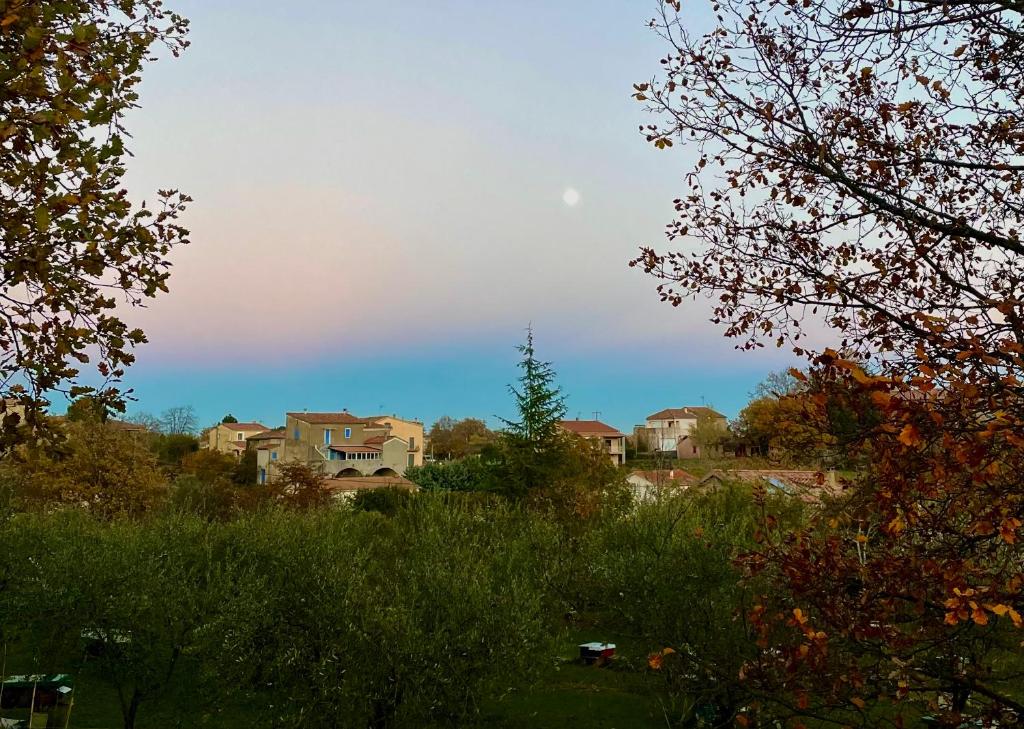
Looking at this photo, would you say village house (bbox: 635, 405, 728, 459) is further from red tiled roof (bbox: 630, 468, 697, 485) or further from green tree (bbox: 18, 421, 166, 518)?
green tree (bbox: 18, 421, 166, 518)

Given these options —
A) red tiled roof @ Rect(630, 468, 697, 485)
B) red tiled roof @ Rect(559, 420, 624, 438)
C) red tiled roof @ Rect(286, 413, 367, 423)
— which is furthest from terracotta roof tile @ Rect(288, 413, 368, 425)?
red tiled roof @ Rect(630, 468, 697, 485)

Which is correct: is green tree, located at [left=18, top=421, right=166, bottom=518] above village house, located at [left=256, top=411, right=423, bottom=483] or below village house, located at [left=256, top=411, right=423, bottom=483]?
below

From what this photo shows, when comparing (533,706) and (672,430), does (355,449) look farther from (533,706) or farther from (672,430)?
(533,706)

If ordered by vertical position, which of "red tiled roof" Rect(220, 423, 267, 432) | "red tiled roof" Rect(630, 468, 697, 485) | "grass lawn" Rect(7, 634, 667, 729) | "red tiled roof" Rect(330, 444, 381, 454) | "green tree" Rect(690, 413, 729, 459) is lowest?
"grass lawn" Rect(7, 634, 667, 729)

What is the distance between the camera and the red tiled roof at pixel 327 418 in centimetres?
6700

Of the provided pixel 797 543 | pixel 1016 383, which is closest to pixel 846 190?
pixel 1016 383

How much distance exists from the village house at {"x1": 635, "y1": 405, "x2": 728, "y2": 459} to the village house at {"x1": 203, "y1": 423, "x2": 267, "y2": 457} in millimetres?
46464

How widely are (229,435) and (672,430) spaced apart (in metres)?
55.3

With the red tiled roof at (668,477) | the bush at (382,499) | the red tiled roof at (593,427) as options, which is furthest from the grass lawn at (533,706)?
the red tiled roof at (593,427)

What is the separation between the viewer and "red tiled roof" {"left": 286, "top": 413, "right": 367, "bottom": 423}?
67.0 m

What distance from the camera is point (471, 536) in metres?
14.5

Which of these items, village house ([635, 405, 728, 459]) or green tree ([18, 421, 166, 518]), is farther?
village house ([635, 405, 728, 459])

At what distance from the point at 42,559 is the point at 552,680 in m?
9.93

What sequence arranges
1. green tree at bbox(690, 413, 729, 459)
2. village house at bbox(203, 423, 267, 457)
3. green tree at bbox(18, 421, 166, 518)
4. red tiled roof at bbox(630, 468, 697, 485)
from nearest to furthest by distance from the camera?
red tiled roof at bbox(630, 468, 697, 485)
green tree at bbox(18, 421, 166, 518)
green tree at bbox(690, 413, 729, 459)
village house at bbox(203, 423, 267, 457)
